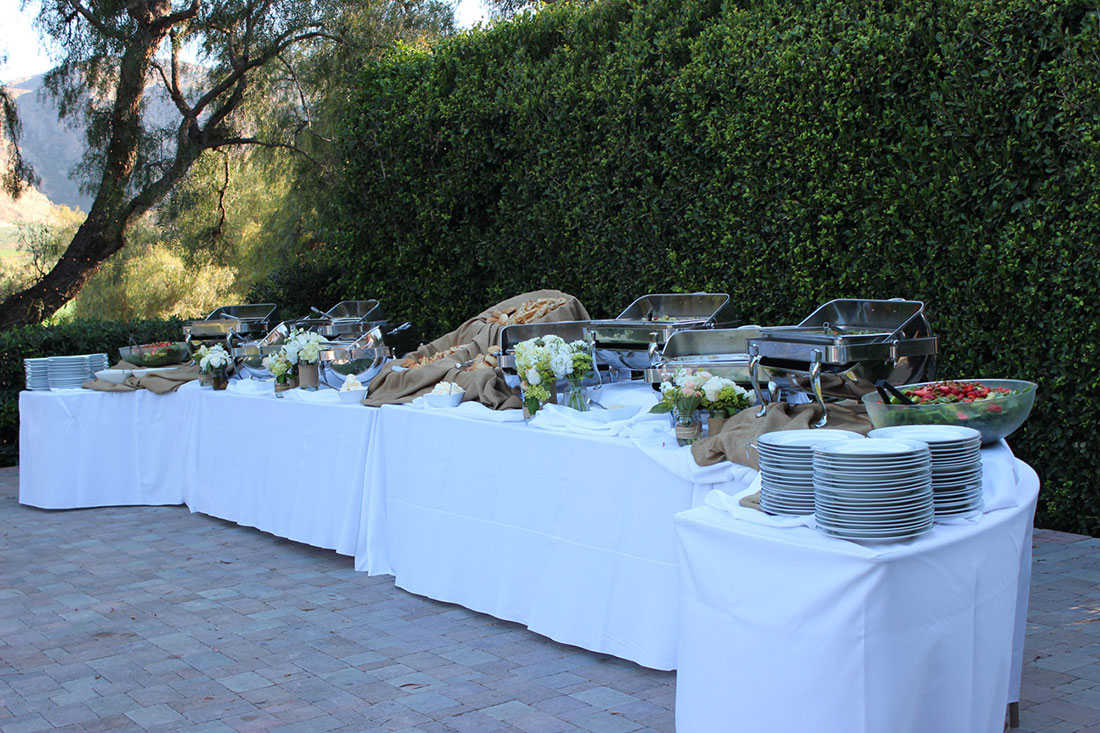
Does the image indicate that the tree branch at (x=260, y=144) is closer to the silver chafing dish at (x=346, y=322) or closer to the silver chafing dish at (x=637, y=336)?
the silver chafing dish at (x=346, y=322)

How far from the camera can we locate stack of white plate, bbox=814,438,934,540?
1.93 metres

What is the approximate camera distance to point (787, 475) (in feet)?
7.13

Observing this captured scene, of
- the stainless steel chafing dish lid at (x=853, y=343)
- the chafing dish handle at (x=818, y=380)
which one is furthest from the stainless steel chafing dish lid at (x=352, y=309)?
the chafing dish handle at (x=818, y=380)

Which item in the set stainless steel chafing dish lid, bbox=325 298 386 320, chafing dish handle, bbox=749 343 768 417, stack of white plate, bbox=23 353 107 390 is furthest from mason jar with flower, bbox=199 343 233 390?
chafing dish handle, bbox=749 343 768 417

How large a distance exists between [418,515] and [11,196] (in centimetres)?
781

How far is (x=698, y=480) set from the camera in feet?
9.80

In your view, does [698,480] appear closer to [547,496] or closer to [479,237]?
[547,496]

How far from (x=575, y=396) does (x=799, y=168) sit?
7.02 feet

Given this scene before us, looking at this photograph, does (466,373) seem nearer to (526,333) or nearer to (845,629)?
(526,333)

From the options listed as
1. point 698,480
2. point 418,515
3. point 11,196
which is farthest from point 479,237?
point 11,196

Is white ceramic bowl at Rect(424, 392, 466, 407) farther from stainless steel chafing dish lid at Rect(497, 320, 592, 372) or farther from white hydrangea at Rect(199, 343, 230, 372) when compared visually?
white hydrangea at Rect(199, 343, 230, 372)

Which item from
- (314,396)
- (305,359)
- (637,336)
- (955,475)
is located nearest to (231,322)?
(305,359)

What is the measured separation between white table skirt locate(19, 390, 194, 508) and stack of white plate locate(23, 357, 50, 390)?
15 cm

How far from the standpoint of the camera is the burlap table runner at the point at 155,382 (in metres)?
6.17
